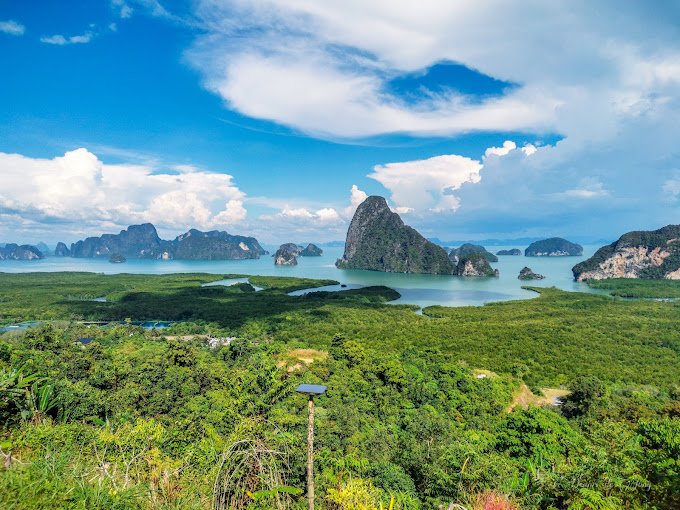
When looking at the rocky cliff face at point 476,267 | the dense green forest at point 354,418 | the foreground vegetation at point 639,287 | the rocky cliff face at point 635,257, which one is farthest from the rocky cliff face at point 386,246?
the dense green forest at point 354,418

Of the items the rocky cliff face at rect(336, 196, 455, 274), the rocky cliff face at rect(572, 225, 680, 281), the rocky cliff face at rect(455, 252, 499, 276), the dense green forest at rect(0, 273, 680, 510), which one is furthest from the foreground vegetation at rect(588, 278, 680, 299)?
the rocky cliff face at rect(336, 196, 455, 274)

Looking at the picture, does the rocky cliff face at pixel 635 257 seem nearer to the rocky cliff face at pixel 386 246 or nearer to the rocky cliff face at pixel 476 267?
the rocky cliff face at pixel 476 267

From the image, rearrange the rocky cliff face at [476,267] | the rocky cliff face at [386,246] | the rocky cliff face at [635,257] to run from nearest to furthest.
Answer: the rocky cliff face at [635,257] → the rocky cliff face at [476,267] → the rocky cliff face at [386,246]

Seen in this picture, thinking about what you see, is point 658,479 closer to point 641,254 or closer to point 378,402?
point 378,402

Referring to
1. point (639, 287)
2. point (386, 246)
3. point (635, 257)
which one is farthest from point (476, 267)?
point (635, 257)

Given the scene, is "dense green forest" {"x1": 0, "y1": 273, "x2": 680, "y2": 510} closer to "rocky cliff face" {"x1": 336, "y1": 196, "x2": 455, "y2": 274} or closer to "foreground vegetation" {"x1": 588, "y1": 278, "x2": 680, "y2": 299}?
"foreground vegetation" {"x1": 588, "y1": 278, "x2": 680, "y2": 299}

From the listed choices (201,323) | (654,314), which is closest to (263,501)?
(201,323)
